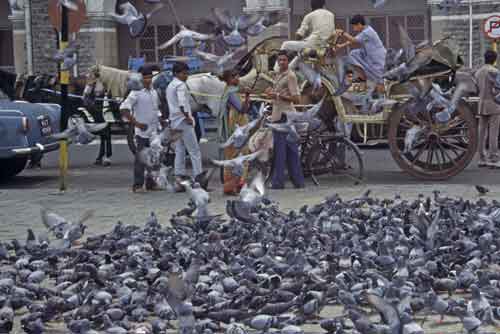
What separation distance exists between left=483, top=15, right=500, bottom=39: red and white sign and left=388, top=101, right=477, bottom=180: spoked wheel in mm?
10232

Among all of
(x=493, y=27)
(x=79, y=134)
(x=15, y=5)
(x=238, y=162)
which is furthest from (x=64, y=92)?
(x=15, y=5)

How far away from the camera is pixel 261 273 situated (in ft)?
24.8

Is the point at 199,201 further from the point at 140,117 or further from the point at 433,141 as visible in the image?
the point at 433,141

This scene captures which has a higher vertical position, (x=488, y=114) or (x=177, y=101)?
(x=177, y=101)

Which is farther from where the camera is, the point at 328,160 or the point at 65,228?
the point at 328,160

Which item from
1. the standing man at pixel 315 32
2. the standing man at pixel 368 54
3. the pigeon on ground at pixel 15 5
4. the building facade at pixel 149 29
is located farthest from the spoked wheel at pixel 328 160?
the pigeon on ground at pixel 15 5

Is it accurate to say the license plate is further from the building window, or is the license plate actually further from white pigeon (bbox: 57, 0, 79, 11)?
the building window

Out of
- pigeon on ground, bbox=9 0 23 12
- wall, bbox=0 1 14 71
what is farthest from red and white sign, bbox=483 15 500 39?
wall, bbox=0 1 14 71

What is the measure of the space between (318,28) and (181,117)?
207 cm

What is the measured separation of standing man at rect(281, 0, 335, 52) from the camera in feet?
45.5

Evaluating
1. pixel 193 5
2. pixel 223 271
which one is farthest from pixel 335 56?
pixel 193 5

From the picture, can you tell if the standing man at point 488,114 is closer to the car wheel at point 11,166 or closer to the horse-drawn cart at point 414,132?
the horse-drawn cart at point 414,132

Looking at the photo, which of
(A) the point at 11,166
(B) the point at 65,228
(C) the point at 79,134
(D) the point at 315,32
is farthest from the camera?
(A) the point at 11,166

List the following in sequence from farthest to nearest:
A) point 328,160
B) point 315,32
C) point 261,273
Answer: point 315,32
point 328,160
point 261,273
